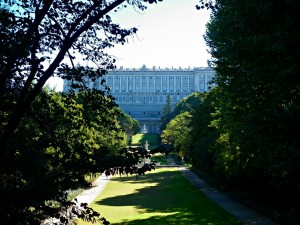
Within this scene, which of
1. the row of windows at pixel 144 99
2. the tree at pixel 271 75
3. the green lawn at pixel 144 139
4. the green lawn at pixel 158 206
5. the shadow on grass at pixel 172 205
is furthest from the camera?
the row of windows at pixel 144 99

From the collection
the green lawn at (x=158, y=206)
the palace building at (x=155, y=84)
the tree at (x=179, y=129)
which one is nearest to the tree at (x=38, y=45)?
the green lawn at (x=158, y=206)

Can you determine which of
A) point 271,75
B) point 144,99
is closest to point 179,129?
point 271,75

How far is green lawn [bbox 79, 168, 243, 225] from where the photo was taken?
20.0 meters

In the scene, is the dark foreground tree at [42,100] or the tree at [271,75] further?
the tree at [271,75]

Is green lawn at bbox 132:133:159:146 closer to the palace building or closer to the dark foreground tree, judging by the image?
the palace building

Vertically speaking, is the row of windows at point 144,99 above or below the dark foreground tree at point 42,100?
above

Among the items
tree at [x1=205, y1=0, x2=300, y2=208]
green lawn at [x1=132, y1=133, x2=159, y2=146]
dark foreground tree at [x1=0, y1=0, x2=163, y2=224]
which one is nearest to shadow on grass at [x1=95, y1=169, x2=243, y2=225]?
tree at [x1=205, y1=0, x2=300, y2=208]

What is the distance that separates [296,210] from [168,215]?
287 inches

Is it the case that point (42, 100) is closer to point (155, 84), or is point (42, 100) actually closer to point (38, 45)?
point (38, 45)

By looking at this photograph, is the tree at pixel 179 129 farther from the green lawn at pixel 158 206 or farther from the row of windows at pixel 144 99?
the row of windows at pixel 144 99

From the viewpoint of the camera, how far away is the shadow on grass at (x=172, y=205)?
19875mm

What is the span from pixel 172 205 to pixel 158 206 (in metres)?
1.00

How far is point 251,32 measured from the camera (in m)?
13.0

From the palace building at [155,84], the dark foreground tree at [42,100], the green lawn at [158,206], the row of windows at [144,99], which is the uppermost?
the palace building at [155,84]
